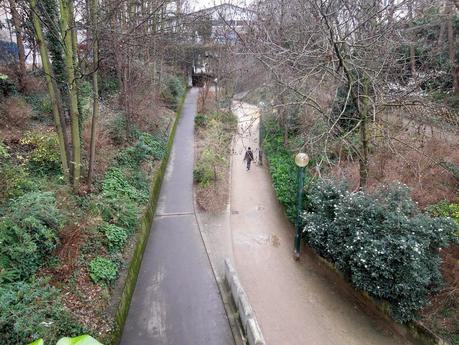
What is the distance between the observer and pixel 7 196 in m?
6.94

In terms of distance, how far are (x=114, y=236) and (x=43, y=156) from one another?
3.27 m

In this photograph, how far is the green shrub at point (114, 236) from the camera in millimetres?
7734

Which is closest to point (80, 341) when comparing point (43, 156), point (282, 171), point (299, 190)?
point (299, 190)

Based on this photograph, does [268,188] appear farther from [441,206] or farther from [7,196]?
[7,196]

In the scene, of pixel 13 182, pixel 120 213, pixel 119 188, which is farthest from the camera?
pixel 119 188

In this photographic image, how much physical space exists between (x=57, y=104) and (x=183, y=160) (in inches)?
337

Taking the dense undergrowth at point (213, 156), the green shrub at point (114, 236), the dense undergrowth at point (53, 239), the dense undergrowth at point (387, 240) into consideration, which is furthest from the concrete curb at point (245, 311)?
the dense undergrowth at point (213, 156)

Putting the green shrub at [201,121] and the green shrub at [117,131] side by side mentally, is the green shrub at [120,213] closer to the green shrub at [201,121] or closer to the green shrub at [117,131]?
the green shrub at [117,131]

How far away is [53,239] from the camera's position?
251 inches

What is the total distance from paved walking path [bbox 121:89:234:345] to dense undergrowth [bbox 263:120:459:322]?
3147 mm

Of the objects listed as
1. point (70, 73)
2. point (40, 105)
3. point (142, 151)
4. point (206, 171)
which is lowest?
point (206, 171)

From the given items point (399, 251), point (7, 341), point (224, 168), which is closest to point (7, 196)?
point (7, 341)

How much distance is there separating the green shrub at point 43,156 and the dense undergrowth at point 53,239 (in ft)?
0.08

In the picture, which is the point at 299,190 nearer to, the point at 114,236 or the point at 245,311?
the point at 245,311
